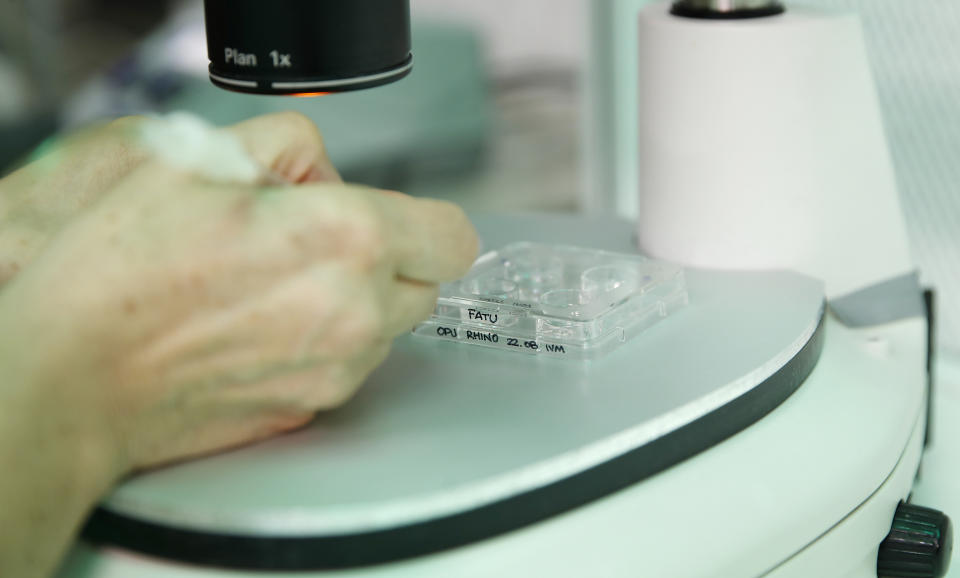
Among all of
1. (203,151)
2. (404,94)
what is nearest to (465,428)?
(203,151)

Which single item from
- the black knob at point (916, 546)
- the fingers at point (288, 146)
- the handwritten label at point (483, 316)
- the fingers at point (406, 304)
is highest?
the fingers at point (288, 146)

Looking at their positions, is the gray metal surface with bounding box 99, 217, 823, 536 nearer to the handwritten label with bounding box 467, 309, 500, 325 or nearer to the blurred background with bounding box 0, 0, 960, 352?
the handwritten label with bounding box 467, 309, 500, 325

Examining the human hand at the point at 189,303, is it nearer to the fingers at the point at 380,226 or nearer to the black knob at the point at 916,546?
the fingers at the point at 380,226

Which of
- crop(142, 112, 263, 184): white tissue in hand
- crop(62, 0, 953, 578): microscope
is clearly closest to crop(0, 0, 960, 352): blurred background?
crop(62, 0, 953, 578): microscope

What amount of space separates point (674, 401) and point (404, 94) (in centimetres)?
122

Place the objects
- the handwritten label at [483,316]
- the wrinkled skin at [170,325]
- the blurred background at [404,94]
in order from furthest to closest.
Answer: the blurred background at [404,94]
the handwritten label at [483,316]
the wrinkled skin at [170,325]

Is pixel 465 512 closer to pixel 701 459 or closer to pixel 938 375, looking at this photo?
pixel 701 459

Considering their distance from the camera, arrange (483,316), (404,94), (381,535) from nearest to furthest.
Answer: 1. (381,535)
2. (483,316)
3. (404,94)

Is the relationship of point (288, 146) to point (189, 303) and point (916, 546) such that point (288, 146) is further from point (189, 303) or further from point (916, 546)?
point (916, 546)

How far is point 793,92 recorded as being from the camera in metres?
0.42

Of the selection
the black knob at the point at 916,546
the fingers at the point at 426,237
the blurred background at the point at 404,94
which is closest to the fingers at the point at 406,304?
the fingers at the point at 426,237

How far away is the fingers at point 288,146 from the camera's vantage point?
12.7 inches

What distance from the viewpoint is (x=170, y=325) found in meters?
0.27

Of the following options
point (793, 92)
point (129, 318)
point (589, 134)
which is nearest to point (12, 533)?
point (129, 318)
